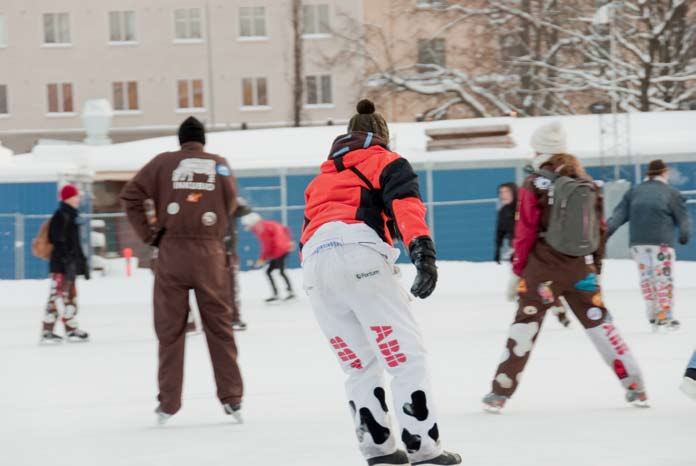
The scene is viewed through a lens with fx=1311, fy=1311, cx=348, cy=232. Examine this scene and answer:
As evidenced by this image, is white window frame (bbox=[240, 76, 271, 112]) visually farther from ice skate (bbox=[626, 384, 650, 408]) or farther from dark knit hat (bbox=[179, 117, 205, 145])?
ice skate (bbox=[626, 384, 650, 408])

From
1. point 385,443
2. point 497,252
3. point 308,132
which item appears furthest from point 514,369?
point 308,132

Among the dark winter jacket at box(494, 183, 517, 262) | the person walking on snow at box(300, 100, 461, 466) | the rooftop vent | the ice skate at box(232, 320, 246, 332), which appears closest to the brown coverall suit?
the person walking on snow at box(300, 100, 461, 466)

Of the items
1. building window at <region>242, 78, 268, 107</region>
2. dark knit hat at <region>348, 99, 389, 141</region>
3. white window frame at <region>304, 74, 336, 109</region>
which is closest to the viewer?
dark knit hat at <region>348, 99, 389, 141</region>

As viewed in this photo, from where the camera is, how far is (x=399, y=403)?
532 centimetres

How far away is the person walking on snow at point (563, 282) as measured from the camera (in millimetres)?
7125

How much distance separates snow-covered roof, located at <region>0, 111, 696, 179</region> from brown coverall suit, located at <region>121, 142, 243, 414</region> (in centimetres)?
1572

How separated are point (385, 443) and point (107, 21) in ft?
149

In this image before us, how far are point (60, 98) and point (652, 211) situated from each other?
40316mm

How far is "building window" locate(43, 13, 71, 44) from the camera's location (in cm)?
4909

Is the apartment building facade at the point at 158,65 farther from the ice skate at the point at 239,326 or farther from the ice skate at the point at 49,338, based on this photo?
the ice skate at the point at 49,338

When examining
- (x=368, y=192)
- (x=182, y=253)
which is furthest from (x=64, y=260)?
(x=368, y=192)

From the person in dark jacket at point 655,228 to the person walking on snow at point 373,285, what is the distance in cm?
588

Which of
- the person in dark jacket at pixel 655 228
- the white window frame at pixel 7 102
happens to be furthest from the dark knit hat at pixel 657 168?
the white window frame at pixel 7 102

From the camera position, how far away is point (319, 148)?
25.0 metres
